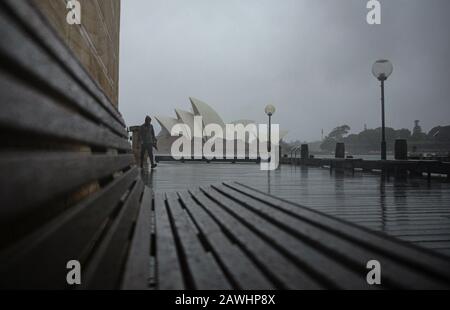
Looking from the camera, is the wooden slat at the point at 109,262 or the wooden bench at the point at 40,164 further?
the wooden slat at the point at 109,262

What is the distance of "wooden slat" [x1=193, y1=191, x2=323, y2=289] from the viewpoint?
2.79 feet

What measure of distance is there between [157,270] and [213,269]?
0.18 m

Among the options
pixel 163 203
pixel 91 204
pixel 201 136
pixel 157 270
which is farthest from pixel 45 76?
pixel 201 136

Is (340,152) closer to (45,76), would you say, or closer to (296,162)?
(296,162)

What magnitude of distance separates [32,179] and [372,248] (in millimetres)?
1008

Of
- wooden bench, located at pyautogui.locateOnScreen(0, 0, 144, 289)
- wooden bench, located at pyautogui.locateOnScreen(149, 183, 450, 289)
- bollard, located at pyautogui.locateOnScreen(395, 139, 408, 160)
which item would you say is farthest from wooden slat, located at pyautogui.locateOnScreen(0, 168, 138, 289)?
bollard, located at pyautogui.locateOnScreen(395, 139, 408, 160)

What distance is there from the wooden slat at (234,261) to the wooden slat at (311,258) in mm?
139

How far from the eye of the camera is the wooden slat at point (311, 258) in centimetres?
82

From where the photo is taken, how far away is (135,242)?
4.17 ft

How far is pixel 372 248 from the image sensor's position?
3.36ft

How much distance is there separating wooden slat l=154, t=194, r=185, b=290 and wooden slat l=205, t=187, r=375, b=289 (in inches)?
14.9

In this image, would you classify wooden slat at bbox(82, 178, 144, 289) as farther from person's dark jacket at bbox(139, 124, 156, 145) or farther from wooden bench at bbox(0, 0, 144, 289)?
person's dark jacket at bbox(139, 124, 156, 145)

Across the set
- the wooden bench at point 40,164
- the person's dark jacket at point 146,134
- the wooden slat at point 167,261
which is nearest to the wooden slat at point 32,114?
the wooden bench at point 40,164

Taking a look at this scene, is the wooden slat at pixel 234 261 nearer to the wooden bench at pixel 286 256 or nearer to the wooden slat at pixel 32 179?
the wooden bench at pixel 286 256
